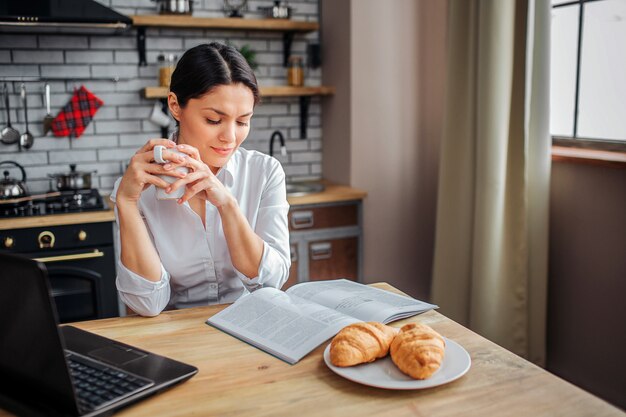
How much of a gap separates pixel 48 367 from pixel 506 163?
7.08ft

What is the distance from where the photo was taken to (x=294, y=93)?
3.38 meters

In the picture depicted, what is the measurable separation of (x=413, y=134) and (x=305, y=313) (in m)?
2.23

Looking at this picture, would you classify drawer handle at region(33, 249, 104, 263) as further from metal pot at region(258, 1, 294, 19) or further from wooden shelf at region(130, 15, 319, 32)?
metal pot at region(258, 1, 294, 19)

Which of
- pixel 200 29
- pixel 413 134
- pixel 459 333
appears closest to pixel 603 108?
pixel 413 134

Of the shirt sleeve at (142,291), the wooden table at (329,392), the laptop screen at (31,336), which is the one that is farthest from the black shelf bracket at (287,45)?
the laptop screen at (31,336)

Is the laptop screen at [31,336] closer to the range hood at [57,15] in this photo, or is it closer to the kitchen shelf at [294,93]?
the range hood at [57,15]

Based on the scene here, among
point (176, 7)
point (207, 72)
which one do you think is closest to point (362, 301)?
point (207, 72)

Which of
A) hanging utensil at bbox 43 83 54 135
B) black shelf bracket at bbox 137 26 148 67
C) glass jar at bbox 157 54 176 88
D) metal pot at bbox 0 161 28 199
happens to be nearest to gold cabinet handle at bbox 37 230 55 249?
metal pot at bbox 0 161 28 199

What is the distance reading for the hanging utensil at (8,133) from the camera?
10.2 ft

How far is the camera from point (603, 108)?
8.62ft

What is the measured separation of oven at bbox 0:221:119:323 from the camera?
2.67m

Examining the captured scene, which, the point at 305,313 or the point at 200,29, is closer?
the point at 305,313

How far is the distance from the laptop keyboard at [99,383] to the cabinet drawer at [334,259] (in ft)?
6.97

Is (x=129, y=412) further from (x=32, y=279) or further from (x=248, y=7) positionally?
(x=248, y=7)
